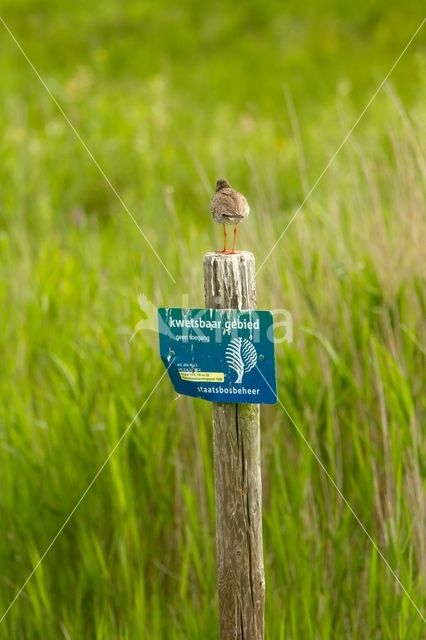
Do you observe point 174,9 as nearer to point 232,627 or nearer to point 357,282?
point 357,282

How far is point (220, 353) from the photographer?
1772 mm

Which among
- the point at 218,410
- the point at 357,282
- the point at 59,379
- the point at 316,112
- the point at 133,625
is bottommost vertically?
the point at 133,625

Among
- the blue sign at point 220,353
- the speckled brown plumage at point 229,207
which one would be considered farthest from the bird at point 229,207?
the blue sign at point 220,353

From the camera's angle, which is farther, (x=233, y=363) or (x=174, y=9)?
(x=174, y=9)

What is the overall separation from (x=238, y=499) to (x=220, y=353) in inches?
11.9

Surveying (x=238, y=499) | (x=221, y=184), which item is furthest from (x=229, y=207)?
(x=238, y=499)

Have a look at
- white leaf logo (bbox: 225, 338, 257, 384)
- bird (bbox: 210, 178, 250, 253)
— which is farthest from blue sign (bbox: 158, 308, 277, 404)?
bird (bbox: 210, 178, 250, 253)

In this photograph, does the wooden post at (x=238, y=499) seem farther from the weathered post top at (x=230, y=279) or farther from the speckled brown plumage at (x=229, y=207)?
the speckled brown plumage at (x=229, y=207)

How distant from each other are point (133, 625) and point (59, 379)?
0.89 meters

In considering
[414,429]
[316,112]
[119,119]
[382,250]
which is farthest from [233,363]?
[316,112]

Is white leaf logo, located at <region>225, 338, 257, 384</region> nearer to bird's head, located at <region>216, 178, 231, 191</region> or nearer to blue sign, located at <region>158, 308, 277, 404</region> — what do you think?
blue sign, located at <region>158, 308, 277, 404</region>

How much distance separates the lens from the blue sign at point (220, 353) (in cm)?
174

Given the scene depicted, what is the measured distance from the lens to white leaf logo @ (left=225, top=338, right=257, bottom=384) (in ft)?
5.74

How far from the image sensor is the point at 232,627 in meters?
1.90
